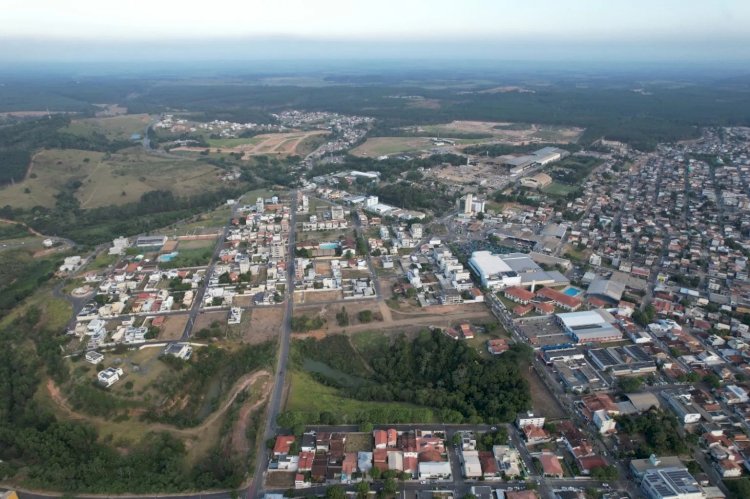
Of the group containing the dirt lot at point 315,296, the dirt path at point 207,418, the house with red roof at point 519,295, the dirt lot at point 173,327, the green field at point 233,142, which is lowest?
the dirt path at point 207,418

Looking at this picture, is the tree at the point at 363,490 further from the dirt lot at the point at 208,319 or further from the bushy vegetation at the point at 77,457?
the dirt lot at the point at 208,319

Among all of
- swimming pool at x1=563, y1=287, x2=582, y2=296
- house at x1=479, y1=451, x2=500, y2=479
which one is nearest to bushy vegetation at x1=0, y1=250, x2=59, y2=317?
house at x1=479, y1=451, x2=500, y2=479

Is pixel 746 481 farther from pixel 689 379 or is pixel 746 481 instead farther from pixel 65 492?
pixel 65 492

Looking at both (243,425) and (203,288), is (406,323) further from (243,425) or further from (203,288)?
(203,288)

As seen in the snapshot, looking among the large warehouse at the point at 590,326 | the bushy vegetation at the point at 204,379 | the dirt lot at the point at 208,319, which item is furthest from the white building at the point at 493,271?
the dirt lot at the point at 208,319

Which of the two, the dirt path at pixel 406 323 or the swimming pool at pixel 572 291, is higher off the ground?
the swimming pool at pixel 572 291

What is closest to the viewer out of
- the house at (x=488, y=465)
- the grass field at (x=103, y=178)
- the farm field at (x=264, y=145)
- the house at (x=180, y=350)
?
the house at (x=488, y=465)

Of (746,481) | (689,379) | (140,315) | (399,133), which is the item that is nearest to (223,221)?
(140,315)
